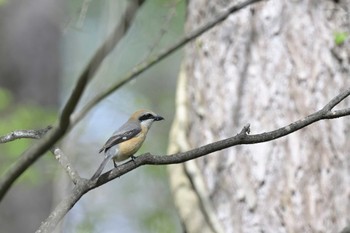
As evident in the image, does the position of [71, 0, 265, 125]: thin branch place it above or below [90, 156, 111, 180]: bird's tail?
above

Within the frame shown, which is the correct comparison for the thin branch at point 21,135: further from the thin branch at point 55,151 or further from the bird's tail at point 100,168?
the bird's tail at point 100,168

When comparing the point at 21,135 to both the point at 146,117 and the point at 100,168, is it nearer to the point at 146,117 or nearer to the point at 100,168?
the point at 100,168

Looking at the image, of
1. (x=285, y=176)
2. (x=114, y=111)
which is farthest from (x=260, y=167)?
(x=114, y=111)

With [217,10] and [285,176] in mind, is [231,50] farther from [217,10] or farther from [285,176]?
[285,176]

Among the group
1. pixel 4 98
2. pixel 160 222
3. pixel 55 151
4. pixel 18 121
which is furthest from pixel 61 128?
pixel 160 222

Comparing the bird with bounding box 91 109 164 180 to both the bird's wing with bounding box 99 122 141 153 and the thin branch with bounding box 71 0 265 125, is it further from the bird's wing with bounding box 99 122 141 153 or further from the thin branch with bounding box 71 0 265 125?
the thin branch with bounding box 71 0 265 125

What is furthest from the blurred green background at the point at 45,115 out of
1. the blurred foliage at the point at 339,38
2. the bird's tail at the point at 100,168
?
the bird's tail at the point at 100,168

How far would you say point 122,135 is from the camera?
3172mm

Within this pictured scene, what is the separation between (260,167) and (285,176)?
0.39 ft

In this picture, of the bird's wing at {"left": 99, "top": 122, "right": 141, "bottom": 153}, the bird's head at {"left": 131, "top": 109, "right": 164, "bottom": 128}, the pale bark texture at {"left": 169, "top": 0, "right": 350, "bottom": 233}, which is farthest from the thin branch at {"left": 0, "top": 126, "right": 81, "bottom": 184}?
the pale bark texture at {"left": 169, "top": 0, "right": 350, "bottom": 233}

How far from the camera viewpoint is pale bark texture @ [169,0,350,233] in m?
3.41

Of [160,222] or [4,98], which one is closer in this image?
[4,98]

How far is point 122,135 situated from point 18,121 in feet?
12.6

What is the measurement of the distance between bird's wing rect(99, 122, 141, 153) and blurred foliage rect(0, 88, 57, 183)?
355 centimetres
